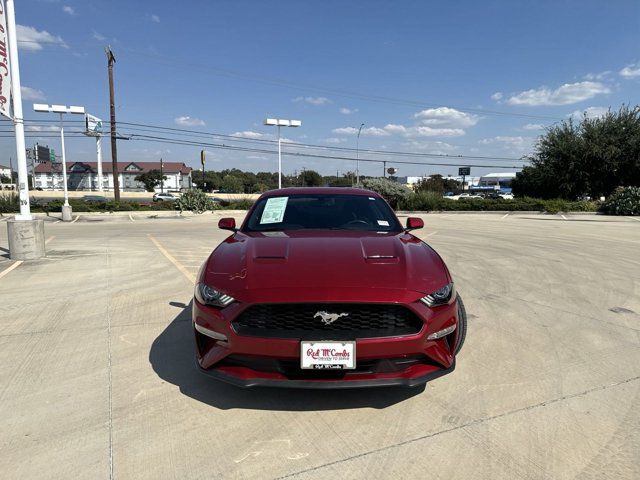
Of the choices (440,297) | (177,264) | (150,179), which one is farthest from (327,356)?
(150,179)

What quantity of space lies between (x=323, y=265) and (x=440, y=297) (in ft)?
2.61

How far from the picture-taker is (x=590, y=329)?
14.9 feet

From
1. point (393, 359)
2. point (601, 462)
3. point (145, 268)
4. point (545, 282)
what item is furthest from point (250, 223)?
point (545, 282)

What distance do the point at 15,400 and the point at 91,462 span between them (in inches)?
43.5

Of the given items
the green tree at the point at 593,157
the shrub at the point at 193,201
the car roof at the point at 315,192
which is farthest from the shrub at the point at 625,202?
the car roof at the point at 315,192

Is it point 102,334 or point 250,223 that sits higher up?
point 250,223

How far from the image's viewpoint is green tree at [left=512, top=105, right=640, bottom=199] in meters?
31.5

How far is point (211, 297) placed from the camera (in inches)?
114

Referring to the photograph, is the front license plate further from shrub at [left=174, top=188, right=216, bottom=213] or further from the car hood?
shrub at [left=174, top=188, right=216, bottom=213]

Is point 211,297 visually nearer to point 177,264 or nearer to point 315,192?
point 315,192

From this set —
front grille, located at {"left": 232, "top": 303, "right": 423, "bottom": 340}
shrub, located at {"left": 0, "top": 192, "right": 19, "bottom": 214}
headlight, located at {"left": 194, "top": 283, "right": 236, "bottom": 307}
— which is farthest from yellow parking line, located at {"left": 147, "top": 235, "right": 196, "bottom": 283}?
shrub, located at {"left": 0, "top": 192, "right": 19, "bottom": 214}

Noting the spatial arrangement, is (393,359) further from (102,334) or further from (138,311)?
(138,311)

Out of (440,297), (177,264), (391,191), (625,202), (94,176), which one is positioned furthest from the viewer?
(94,176)

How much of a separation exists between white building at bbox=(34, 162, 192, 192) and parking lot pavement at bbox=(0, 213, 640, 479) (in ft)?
364
